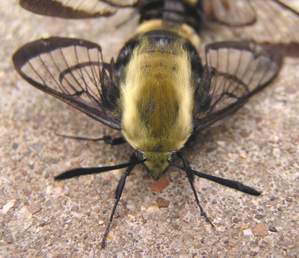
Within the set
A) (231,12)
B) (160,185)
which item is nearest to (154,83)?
(160,185)

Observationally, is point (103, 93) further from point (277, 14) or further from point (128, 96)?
point (277, 14)

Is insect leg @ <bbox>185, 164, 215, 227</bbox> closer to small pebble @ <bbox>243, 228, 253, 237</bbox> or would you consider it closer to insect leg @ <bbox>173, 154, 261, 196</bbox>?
insect leg @ <bbox>173, 154, 261, 196</bbox>

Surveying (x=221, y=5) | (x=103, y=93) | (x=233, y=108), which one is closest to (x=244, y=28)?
(x=221, y=5)

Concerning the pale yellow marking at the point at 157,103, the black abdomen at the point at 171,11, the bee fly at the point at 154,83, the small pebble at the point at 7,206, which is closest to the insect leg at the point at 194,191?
the bee fly at the point at 154,83

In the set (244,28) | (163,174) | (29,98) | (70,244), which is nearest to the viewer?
(70,244)

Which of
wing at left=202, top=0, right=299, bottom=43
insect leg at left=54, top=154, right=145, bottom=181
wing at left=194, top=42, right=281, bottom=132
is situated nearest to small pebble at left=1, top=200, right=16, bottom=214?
insect leg at left=54, top=154, right=145, bottom=181

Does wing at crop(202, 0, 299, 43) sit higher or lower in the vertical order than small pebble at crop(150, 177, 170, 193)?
higher
